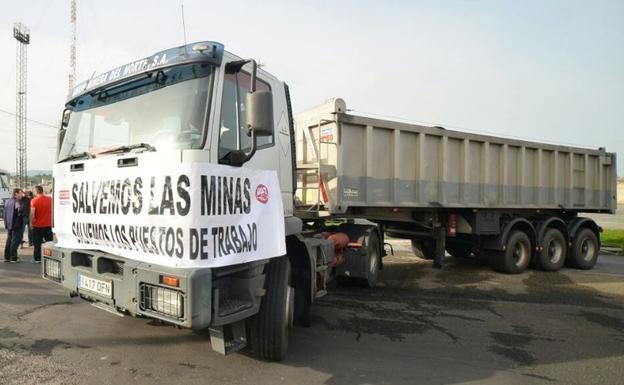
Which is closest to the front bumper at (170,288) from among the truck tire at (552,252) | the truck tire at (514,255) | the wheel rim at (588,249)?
the truck tire at (514,255)

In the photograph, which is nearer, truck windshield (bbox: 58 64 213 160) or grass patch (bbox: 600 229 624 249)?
truck windshield (bbox: 58 64 213 160)

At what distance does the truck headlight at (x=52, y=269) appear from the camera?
4.09 meters

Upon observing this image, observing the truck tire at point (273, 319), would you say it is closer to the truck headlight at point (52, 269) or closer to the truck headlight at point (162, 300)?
the truck headlight at point (162, 300)

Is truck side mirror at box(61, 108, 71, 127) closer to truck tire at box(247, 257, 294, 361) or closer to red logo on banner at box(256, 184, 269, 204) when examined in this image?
red logo on banner at box(256, 184, 269, 204)

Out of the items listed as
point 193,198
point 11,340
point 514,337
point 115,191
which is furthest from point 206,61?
point 514,337

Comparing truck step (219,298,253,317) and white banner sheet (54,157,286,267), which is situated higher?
white banner sheet (54,157,286,267)

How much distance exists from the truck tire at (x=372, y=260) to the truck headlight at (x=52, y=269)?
4241 millimetres

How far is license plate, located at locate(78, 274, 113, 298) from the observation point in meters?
3.50

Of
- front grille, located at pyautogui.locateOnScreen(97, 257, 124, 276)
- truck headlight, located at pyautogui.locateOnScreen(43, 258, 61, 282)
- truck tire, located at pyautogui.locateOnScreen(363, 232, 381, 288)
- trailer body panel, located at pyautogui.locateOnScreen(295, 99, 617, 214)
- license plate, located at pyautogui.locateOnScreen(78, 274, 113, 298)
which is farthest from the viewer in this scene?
truck tire, located at pyautogui.locateOnScreen(363, 232, 381, 288)

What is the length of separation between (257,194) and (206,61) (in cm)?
113

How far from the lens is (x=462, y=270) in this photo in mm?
9594

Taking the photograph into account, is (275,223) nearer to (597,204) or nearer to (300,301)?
(300,301)

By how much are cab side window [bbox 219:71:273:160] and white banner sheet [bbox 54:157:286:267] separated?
0.68 feet

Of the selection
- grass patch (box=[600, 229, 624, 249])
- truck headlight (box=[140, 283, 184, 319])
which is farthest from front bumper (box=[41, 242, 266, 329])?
grass patch (box=[600, 229, 624, 249])
